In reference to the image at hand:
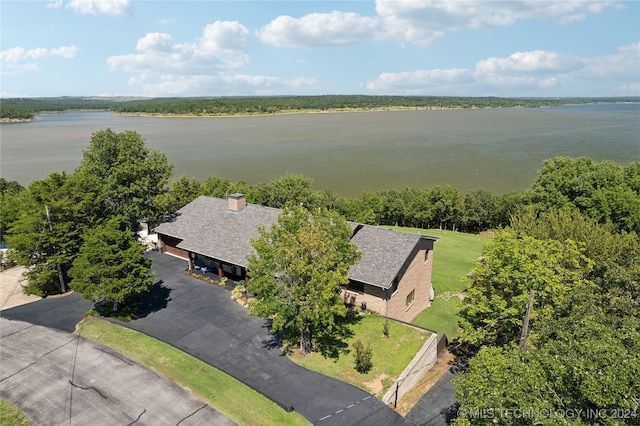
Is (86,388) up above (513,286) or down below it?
below

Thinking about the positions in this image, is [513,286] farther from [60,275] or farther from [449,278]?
[60,275]

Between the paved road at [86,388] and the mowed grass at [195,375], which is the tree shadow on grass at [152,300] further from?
the paved road at [86,388]

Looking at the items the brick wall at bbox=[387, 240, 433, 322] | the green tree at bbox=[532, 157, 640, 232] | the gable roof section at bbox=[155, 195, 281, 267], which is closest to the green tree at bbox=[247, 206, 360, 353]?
the brick wall at bbox=[387, 240, 433, 322]

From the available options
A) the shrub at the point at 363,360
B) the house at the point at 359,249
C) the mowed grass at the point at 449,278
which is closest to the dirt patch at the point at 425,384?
the shrub at the point at 363,360

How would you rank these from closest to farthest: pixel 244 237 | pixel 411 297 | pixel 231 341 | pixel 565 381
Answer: pixel 565 381 < pixel 231 341 < pixel 411 297 < pixel 244 237

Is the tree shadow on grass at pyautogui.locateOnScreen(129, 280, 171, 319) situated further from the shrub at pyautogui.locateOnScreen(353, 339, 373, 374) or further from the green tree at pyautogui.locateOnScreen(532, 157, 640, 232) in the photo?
the green tree at pyautogui.locateOnScreen(532, 157, 640, 232)

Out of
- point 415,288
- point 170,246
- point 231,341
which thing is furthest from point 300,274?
point 170,246
